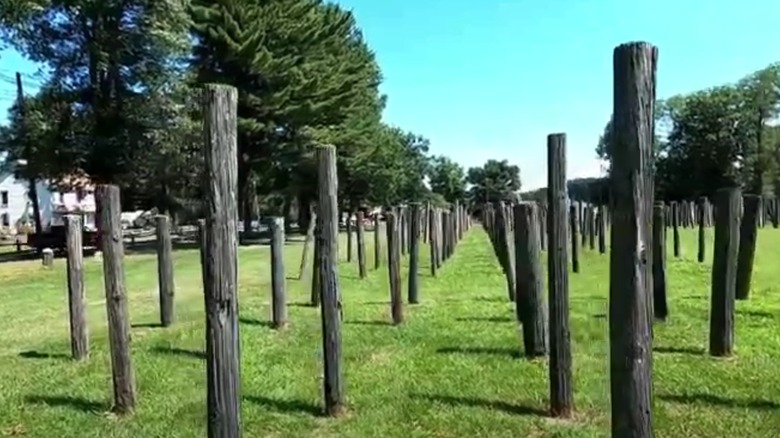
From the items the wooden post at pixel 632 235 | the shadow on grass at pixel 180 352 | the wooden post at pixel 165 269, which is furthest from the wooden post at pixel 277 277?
the wooden post at pixel 632 235

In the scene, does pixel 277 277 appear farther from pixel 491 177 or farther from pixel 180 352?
pixel 491 177

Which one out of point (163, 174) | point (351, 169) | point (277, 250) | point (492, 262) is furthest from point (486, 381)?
point (351, 169)

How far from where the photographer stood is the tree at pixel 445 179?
349 ft

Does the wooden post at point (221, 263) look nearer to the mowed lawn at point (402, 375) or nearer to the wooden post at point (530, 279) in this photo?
the mowed lawn at point (402, 375)

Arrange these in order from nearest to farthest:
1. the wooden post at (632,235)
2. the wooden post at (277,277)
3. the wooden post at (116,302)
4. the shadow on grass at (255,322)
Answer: the wooden post at (632,235) → the wooden post at (116,302) → the wooden post at (277,277) → the shadow on grass at (255,322)

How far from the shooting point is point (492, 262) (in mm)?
22188

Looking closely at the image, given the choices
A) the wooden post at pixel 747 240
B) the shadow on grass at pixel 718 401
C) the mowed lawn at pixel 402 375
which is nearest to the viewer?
the mowed lawn at pixel 402 375

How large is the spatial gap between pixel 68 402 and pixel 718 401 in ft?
18.7

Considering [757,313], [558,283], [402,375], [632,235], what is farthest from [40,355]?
[757,313]

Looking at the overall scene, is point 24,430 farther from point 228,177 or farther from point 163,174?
point 163,174

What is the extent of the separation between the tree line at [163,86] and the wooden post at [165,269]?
22902mm

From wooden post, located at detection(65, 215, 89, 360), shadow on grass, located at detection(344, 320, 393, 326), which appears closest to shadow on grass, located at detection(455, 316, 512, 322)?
shadow on grass, located at detection(344, 320, 393, 326)

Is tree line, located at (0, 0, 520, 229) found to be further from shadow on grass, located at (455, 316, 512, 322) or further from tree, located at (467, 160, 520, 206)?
tree, located at (467, 160, 520, 206)

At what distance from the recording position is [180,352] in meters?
9.12
